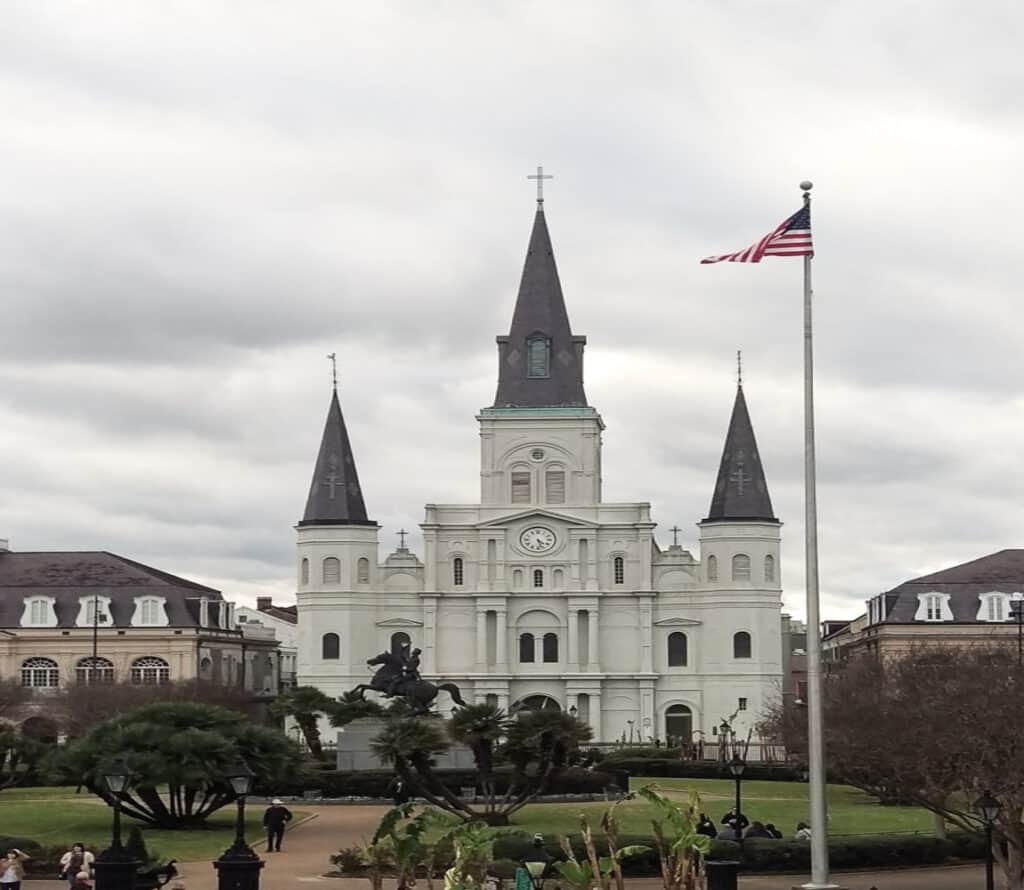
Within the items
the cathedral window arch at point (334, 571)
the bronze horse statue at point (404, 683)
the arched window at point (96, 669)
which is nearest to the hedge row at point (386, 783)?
the bronze horse statue at point (404, 683)

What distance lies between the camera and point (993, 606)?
377 feet

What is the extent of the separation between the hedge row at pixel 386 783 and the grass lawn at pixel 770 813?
2.15 metres

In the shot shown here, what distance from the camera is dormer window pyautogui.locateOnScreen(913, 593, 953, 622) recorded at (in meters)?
116

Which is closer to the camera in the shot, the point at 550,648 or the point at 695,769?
the point at 695,769

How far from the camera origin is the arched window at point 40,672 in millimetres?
115250

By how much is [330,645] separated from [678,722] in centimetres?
2010

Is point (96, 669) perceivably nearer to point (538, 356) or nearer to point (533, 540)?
point (533, 540)

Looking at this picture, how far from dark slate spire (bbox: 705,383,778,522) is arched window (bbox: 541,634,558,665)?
11.1m

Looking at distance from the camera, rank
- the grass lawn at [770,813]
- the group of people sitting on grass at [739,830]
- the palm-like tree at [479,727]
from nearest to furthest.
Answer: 1. the group of people sitting on grass at [739,830]
2. the palm-like tree at [479,727]
3. the grass lawn at [770,813]

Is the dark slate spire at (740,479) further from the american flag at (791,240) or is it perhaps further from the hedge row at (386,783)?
the american flag at (791,240)

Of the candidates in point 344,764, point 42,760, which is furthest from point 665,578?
point 42,760

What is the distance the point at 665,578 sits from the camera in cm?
11750

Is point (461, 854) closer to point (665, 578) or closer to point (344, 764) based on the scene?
point (344, 764)

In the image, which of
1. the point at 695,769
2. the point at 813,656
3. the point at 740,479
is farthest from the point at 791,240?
the point at 740,479
